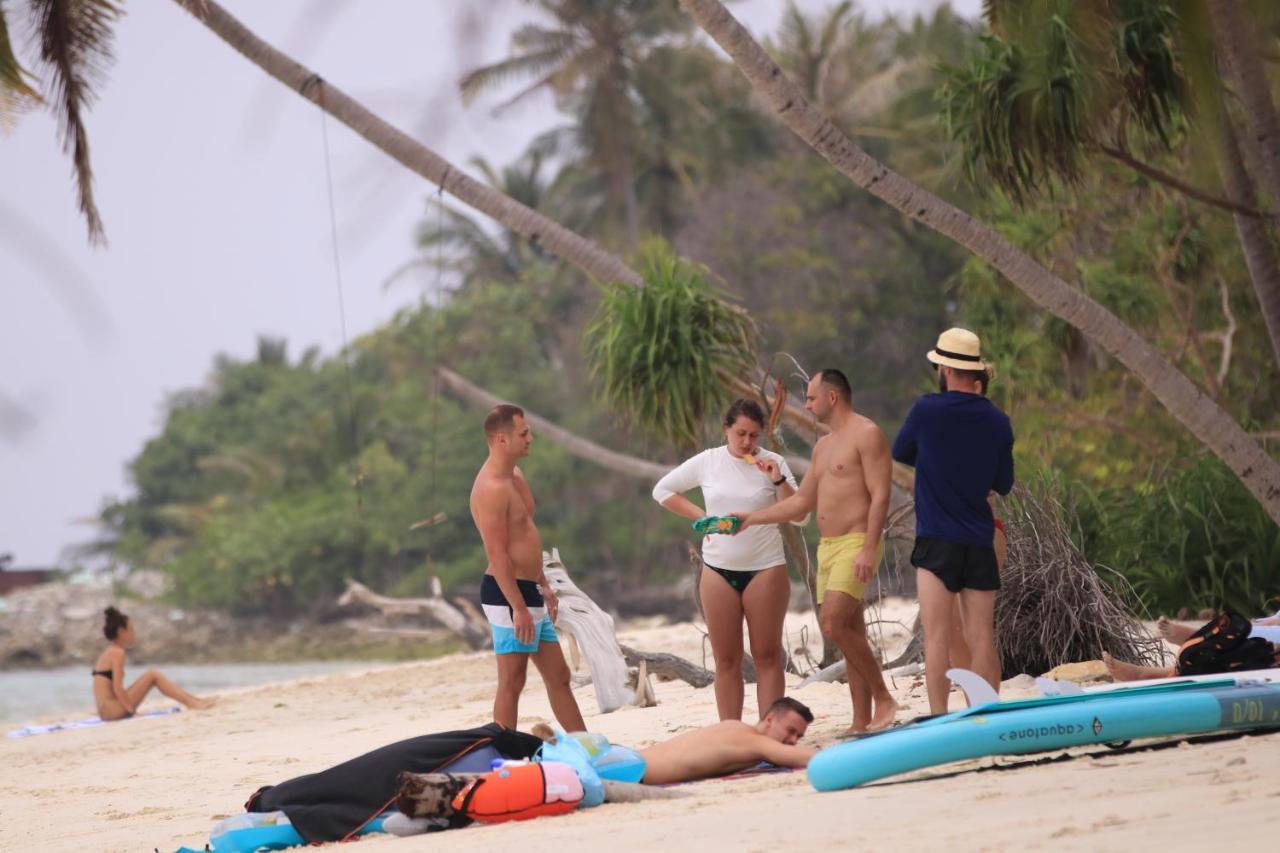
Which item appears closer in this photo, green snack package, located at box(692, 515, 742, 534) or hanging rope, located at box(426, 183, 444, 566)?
green snack package, located at box(692, 515, 742, 534)

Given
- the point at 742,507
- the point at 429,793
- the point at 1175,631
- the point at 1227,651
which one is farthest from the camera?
the point at 1175,631

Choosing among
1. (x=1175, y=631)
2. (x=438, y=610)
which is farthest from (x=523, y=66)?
(x=1175, y=631)

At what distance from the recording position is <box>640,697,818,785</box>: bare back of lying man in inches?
207

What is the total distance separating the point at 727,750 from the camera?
17.4 ft

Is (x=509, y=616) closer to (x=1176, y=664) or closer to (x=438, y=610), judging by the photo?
(x=1176, y=664)

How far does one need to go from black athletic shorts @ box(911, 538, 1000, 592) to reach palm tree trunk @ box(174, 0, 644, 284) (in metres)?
4.85

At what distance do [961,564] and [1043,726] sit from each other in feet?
3.33

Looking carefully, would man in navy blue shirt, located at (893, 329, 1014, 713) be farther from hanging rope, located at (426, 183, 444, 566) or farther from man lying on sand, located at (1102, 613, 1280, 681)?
hanging rope, located at (426, 183, 444, 566)

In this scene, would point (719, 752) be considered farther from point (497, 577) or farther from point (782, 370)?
point (782, 370)

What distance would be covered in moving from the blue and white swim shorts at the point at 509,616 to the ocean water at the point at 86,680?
14.9 m

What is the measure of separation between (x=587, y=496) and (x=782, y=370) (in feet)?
29.7

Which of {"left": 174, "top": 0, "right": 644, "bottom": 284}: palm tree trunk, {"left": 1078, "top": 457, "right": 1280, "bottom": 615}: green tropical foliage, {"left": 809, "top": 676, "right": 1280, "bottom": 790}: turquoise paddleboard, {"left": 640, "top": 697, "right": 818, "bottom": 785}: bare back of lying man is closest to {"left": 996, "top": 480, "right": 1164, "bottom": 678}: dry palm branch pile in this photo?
{"left": 1078, "top": 457, "right": 1280, "bottom": 615}: green tropical foliage

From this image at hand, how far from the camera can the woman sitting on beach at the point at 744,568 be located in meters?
6.13

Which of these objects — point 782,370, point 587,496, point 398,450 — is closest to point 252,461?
point 398,450
